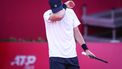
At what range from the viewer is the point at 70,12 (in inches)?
239

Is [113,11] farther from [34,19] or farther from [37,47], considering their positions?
[37,47]

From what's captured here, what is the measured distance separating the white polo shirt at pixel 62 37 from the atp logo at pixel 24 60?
10.2ft

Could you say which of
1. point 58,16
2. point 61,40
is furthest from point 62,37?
point 58,16

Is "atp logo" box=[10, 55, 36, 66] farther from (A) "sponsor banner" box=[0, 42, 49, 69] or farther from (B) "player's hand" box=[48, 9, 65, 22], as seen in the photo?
(B) "player's hand" box=[48, 9, 65, 22]

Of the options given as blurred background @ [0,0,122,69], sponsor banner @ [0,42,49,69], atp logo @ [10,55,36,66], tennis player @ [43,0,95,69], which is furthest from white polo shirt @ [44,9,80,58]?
blurred background @ [0,0,122,69]

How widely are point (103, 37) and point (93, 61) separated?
4.51 m

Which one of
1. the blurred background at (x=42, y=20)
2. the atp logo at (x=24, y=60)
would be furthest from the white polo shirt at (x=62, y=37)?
the blurred background at (x=42, y=20)

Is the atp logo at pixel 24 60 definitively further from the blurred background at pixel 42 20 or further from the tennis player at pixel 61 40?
the tennis player at pixel 61 40

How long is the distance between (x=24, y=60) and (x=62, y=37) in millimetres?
3332

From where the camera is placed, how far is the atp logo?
359 inches

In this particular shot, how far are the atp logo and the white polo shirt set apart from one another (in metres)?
3.11


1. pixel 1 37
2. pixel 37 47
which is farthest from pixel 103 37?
pixel 37 47

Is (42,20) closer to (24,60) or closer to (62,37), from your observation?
(24,60)

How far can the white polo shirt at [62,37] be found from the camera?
5973 millimetres
